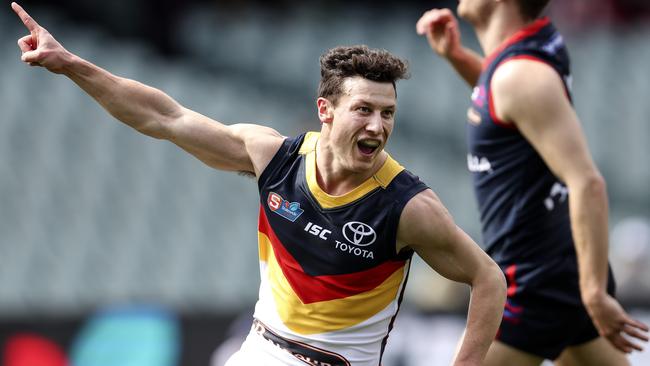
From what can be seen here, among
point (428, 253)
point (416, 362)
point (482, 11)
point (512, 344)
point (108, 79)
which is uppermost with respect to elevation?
point (482, 11)

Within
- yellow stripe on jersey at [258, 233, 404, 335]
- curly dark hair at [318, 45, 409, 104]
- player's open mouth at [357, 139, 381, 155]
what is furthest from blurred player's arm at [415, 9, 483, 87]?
yellow stripe on jersey at [258, 233, 404, 335]

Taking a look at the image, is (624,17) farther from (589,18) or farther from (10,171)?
(10,171)

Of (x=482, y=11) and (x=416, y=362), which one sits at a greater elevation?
(x=482, y=11)

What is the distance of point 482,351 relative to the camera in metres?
4.61

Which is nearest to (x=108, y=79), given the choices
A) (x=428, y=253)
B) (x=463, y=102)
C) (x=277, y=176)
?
(x=277, y=176)

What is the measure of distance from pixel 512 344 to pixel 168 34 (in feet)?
30.4

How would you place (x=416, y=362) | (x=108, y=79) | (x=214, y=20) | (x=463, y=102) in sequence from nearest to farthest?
(x=108, y=79) → (x=416, y=362) → (x=463, y=102) → (x=214, y=20)

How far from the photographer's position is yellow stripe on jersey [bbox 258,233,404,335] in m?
4.70

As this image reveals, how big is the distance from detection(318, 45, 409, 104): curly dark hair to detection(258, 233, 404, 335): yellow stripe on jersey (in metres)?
0.79

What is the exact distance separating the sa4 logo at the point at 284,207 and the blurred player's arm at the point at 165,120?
0.43ft

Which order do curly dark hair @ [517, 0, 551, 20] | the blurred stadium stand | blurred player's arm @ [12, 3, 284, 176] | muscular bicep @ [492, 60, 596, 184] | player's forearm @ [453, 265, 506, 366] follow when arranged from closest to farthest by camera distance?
player's forearm @ [453, 265, 506, 366], blurred player's arm @ [12, 3, 284, 176], muscular bicep @ [492, 60, 596, 184], curly dark hair @ [517, 0, 551, 20], the blurred stadium stand

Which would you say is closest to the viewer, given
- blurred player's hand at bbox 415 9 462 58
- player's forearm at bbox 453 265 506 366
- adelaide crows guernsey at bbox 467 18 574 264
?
player's forearm at bbox 453 265 506 366

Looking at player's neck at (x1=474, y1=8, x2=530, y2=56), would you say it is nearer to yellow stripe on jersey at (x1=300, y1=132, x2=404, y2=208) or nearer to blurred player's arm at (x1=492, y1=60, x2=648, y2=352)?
blurred player's arm at (x1=492, y1=60, x2=648, y2=352)

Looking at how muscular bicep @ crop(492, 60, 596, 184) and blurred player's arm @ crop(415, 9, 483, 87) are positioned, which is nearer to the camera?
muscular bicep @ crop(492, 60, 596, 184)
